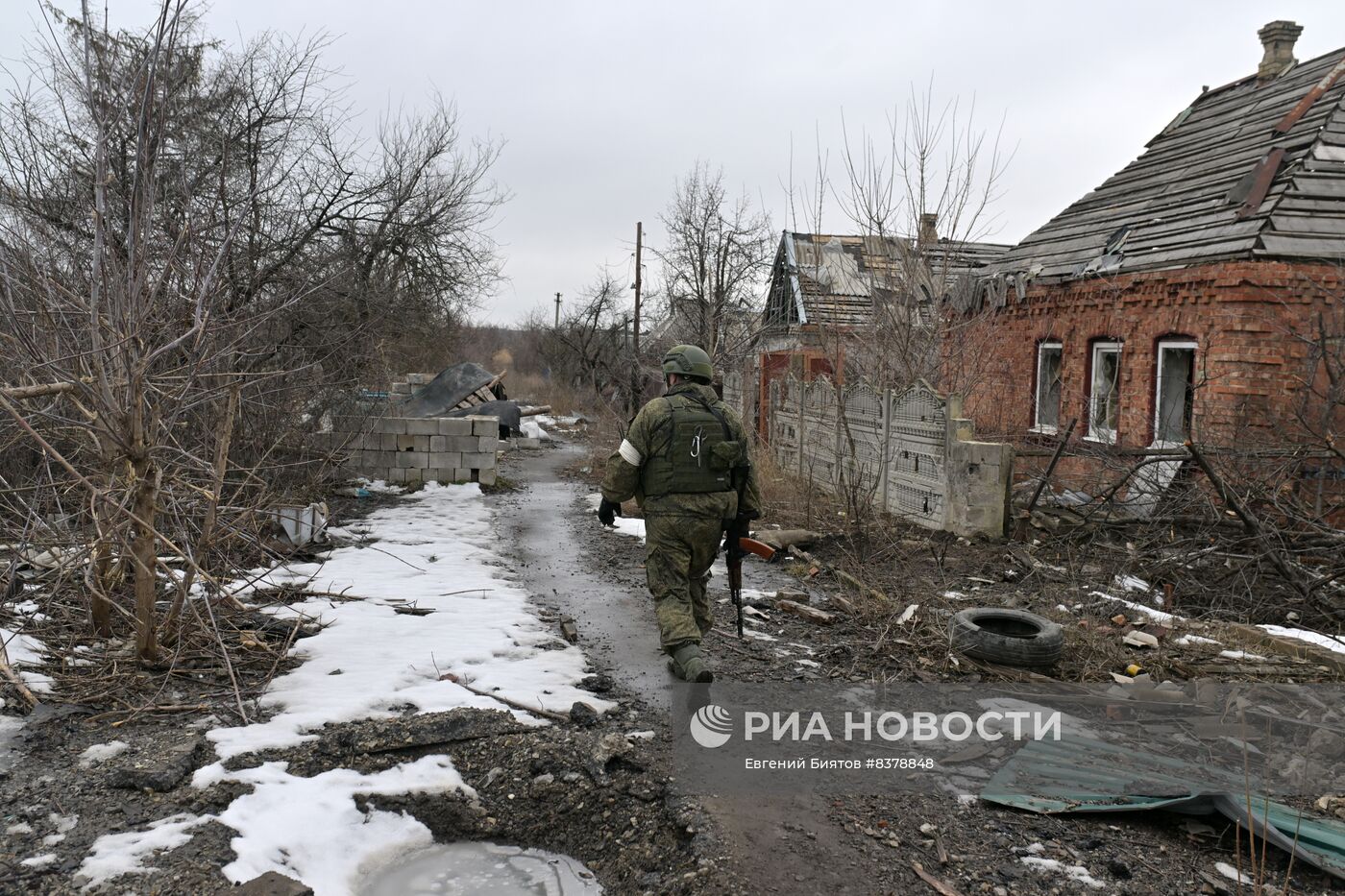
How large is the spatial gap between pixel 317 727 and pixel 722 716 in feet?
6.59

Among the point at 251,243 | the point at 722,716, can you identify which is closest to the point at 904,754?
the point at 722,716

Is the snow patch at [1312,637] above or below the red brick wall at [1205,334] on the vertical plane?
below

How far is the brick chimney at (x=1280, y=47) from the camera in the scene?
1378cm

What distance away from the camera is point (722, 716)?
454cm

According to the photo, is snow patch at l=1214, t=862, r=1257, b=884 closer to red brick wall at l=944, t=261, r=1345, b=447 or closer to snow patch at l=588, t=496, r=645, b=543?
red brick wall at l=944, t=261, r=1345, b=447

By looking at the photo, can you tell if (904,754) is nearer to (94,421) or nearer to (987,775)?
(987,775)

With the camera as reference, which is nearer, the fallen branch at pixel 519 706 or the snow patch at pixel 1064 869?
the snow patch at pixel 1064 869

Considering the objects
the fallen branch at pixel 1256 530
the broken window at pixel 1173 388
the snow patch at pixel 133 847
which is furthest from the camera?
the broken window at pixel 1173 388

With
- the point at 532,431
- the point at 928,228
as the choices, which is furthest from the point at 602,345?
the point at 928,228

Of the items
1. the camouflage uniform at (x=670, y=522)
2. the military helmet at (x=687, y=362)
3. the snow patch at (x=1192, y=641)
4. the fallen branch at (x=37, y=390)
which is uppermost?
the military helmet at (x=687, y=362)

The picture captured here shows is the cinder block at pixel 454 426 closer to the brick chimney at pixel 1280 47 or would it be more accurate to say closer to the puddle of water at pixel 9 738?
the puddle of water at pixel 9 738

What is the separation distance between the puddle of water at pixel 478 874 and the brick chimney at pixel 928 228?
A: 9.35m

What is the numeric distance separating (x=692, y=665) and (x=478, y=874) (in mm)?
1766

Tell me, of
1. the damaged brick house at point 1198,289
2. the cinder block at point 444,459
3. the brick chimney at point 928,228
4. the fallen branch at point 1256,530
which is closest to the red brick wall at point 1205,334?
the damaged brick house at point 1198,289
